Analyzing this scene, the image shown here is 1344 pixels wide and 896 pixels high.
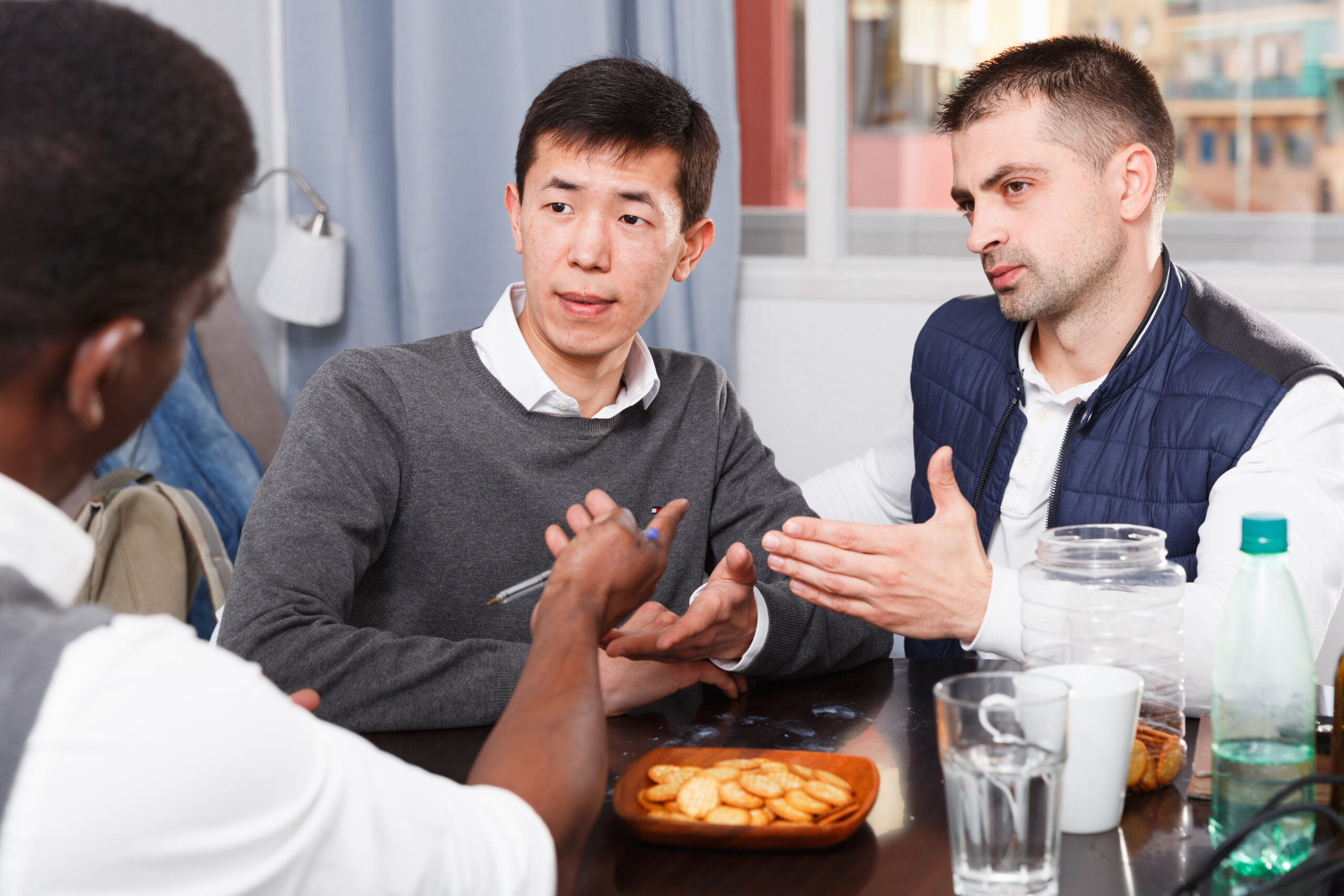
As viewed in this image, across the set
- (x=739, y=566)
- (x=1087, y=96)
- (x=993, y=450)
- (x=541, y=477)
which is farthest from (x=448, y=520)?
(x=1087, y=96)

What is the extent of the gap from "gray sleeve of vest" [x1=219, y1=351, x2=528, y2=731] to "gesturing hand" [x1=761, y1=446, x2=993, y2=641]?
0.32 metres

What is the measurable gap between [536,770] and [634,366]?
0.94m

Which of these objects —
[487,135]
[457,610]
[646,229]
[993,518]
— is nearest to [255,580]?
[457,610]

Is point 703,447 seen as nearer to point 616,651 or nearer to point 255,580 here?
point 616,651

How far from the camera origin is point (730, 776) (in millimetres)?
934

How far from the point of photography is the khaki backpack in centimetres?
206

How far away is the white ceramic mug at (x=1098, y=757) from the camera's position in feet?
2.94


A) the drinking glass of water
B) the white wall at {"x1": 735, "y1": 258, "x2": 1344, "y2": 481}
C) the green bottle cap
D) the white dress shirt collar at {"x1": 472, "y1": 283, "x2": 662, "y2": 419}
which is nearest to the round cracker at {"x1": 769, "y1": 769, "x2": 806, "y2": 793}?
the drinking glass of water

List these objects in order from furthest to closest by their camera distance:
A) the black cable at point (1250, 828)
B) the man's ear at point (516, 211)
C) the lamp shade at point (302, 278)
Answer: the lamp shade at point (302, 278) → the man's ear at point (516, 211) → the black cable at point (1250, 828)

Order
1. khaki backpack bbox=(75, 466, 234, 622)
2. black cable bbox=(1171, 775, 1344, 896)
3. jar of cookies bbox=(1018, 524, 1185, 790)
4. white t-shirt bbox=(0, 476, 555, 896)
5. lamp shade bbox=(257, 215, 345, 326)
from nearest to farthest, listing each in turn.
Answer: white t-shirt bbox=(0, 476, 555, 896) < black cable bbox=(1171, 775, 1344, 896) < jar of cookies bbox=(1018, 524, 1185, 790) < khaki backpack bbox=(75, 466, 234, 622) < lamp shade bbox=(257, 215, 345, 326)

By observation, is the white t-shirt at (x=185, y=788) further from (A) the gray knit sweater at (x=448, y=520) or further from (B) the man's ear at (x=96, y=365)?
(A) the gray knit sweater at (x=448, y=520)

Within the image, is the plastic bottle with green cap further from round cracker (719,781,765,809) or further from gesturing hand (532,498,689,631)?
gesturing hand (532,498,689,631)

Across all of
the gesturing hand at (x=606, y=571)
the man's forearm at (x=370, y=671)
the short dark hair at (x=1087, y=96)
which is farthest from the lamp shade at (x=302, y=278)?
the gesturing hand at (x=606, y=571)

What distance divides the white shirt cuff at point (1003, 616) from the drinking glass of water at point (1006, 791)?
1.60 ft
